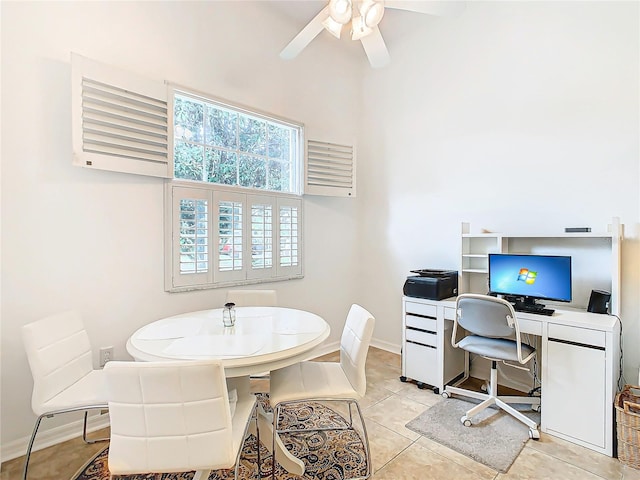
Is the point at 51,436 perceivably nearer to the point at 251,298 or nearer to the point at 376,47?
the point at 251,298

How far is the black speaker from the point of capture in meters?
2.23

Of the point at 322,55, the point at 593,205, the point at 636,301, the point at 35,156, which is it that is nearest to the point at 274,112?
the point at 322,55

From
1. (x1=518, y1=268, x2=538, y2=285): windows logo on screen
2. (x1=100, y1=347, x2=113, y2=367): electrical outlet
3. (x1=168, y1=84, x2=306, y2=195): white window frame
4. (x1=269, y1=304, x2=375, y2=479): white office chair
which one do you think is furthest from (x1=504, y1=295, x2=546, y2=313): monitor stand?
A: (x1=100, y1=347, x2=113, y2=367): electrical outlet

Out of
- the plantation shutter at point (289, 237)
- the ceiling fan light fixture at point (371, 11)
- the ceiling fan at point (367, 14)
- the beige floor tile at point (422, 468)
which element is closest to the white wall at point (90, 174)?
the plantation shutter at point (289, 237)

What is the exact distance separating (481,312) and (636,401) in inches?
37.1

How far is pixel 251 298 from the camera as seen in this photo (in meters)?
2.65

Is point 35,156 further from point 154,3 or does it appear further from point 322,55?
point 322,55

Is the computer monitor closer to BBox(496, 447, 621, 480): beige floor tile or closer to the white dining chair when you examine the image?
BBox(496, 447, 621, 480): beige floor tile

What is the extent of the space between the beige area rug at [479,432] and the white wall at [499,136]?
3.08 ft

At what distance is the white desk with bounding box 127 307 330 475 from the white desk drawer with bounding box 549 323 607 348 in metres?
1.50

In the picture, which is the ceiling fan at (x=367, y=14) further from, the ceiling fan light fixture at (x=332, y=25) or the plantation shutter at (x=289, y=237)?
the plantation shutter at (x=289, y=237)

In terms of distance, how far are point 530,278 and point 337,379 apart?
5.43 ft

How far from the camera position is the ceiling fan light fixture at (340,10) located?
175 cm

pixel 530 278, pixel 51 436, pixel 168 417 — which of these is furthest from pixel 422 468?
pixel 51 436
